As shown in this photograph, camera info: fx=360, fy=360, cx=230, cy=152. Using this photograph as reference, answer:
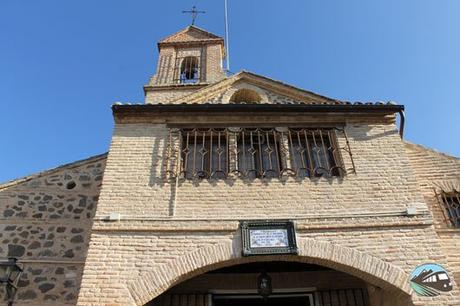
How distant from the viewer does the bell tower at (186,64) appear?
1261cm

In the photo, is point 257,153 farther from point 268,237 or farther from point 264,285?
point 264,285

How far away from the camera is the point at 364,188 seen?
6273mm

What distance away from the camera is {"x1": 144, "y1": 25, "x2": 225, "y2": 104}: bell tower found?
41.4 ft

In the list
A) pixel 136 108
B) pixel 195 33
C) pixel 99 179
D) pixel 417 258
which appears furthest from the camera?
pixel 195 33

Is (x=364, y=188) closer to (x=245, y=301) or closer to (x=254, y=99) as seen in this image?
(x=245, y=301)

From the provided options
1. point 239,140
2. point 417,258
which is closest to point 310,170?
point 239,140

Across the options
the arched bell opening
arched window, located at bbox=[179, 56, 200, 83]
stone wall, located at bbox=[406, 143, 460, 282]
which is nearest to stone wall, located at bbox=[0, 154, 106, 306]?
the arched bell opening

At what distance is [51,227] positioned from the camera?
23.6 ft

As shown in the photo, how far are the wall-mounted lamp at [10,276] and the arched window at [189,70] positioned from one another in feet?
28.1

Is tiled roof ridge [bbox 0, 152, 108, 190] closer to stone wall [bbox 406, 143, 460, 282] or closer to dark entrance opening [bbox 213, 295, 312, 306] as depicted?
dark entrance opening [bbox 213, 295, 312, 306]

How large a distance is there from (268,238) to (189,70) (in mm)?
9672

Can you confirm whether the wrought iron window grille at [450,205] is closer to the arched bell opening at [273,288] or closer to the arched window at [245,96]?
the arched bell opening at [273,288]

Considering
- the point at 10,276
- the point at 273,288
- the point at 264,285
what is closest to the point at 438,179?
the point at 273,288

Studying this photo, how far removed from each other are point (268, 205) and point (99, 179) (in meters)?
3.97
